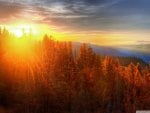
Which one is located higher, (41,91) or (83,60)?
(83,60)

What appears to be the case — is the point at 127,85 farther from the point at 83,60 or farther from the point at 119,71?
the point at 83,60

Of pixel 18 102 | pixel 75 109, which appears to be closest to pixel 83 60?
pixel 75 109

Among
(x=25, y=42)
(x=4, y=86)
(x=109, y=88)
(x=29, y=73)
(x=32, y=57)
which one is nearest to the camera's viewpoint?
(x=4, y=86)

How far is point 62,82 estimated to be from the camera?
137375 millimetres

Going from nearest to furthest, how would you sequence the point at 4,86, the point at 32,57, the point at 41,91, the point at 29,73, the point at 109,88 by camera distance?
the point at 4,86 → the point at 41,91 → the point at 29,73 → the point at 109,88 → the point at 32,57

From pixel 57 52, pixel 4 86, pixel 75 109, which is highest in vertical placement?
pixel 57 52

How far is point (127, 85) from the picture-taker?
15912 cm

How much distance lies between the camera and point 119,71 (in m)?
164

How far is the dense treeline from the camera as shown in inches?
4929

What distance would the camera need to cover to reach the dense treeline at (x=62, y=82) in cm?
12519

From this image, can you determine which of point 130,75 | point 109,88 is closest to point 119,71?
point 130,75

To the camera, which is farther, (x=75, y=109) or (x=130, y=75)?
(x=130, y=75)

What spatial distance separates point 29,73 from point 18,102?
1965cm

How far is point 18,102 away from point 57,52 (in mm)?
40555
